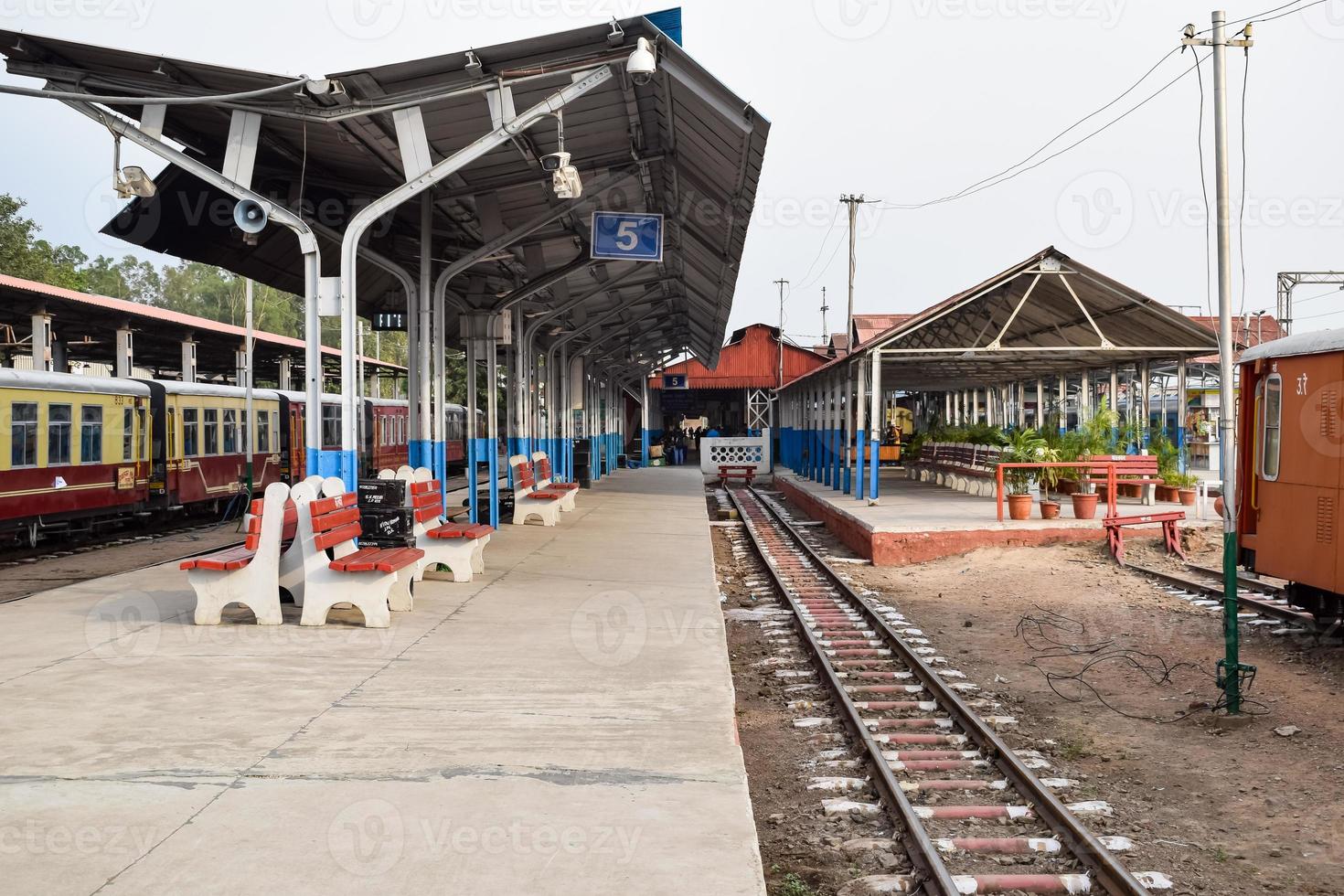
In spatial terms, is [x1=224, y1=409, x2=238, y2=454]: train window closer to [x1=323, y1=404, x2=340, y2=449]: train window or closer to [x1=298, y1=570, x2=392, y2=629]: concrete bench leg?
[x1=323, y1=404, x2=340, y2=449]: train window

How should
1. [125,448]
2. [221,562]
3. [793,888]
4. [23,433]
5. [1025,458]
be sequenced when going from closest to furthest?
[793,888] → [221,562] → [23,433] → [125,448] → [1025,458]

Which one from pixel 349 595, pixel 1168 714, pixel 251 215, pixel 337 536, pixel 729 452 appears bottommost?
pixel 1168 714

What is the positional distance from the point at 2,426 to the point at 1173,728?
13684 mm

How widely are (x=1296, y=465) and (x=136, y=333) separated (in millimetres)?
24251

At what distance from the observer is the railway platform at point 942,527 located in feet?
51.3

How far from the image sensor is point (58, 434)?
15906 millimetres

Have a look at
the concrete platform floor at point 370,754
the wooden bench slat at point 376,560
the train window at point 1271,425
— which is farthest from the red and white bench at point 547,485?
the train window at point 1271,425

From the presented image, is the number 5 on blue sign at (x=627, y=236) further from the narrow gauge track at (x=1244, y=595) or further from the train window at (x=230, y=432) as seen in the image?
the train window at (x=230, y=432)

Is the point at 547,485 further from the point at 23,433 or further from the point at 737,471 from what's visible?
the point at 737,471

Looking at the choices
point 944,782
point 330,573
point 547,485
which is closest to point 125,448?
point 547,485

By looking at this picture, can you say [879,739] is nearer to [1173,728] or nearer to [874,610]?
[1173,728]

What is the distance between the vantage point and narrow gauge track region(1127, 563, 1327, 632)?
1050 cm

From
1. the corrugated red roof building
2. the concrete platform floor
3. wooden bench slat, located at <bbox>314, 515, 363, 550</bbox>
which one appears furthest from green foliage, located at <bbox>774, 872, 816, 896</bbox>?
the corrugated red roof building

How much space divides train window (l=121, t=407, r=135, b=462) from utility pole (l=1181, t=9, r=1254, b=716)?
15.5 meters
